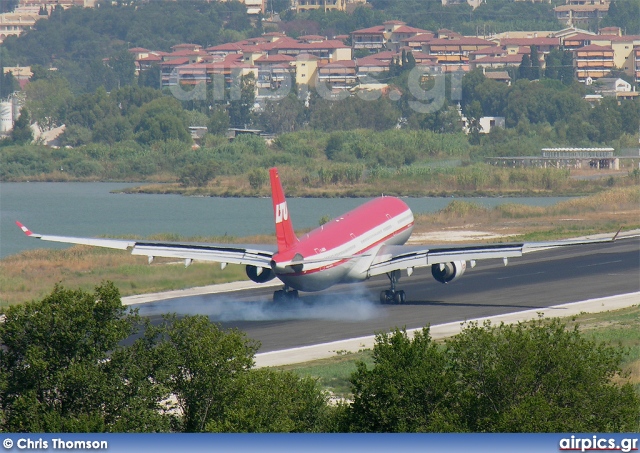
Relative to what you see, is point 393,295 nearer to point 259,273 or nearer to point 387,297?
point 387,297

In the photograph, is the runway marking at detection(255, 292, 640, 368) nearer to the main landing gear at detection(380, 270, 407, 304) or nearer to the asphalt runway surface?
the asphalt runway surface

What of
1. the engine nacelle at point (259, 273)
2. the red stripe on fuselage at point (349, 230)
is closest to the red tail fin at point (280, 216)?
the red stripe on fuselage at point (349, 230)

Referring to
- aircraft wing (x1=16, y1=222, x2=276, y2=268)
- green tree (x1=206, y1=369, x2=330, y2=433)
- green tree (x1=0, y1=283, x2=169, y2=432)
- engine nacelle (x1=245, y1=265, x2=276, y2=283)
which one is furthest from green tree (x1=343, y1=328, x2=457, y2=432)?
engine nacelle (x1=245, y1=265, x2=276, y2=283)

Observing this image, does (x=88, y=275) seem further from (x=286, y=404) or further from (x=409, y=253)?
(x=286, y=404)

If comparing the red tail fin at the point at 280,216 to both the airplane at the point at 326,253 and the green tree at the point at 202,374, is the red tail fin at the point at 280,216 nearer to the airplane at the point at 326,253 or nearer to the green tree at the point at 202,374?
the airplane at the point at 326,253

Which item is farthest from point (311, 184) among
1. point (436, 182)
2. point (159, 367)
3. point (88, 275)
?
point (159, 367)

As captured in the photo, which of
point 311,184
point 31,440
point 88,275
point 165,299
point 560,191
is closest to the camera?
point 31,440

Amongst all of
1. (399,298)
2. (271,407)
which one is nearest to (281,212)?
(399,298)
